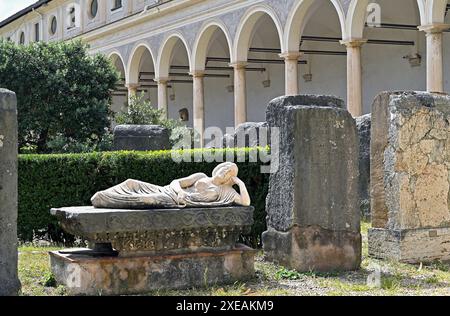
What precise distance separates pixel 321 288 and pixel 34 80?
483 inches

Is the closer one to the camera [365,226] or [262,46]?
[365,226]

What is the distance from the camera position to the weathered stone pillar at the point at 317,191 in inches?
296

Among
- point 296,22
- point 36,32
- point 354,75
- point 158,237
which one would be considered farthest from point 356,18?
point 36,32

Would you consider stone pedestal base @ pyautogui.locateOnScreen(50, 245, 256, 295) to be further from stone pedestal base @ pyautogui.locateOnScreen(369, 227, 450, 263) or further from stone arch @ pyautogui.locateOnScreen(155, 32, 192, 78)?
stone arch @ pyautogui.locateOnScreen(155, 32, 192, 78)

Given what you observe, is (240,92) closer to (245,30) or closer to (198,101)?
(245,30)

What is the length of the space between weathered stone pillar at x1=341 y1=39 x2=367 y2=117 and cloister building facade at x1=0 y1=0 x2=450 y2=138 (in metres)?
0.03

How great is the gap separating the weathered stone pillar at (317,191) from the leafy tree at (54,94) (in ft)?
31.5

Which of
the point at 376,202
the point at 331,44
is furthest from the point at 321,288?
the point at 331,44

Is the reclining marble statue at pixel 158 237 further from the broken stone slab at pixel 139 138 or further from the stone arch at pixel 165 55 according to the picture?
the stone arch at pixel 165 55

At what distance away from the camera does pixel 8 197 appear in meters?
6.09

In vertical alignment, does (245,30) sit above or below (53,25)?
below

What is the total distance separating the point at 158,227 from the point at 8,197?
53.9 inches

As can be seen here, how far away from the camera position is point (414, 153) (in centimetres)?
841

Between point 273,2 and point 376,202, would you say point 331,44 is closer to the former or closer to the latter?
point 273,2
